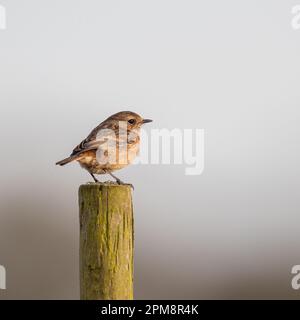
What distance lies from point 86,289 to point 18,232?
449 inches

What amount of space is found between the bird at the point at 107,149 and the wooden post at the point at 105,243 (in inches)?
45.4

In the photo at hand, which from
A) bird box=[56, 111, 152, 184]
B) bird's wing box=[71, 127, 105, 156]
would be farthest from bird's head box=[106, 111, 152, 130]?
bird's wing box=[71, 127, 105, 156]

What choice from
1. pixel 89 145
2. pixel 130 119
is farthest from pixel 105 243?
pixel 130 119

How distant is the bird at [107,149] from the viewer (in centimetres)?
716

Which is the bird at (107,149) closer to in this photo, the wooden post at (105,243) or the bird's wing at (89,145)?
the bird's wing at (89,145)

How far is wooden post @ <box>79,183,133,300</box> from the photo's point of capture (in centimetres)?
568

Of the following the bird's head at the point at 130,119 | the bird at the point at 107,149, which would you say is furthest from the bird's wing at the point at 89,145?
the bird's head at the point at 130,119

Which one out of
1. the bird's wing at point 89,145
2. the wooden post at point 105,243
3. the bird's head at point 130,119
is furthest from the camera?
the bird's head at point 130,119
